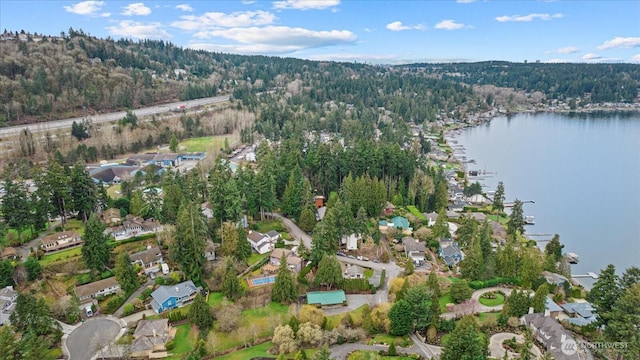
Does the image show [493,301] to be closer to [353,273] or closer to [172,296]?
[353,273]

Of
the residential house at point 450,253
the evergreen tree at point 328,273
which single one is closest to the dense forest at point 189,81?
the evergreen tree at point 328,273

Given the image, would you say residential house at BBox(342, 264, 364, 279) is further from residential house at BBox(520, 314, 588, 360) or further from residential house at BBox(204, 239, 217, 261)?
residential house at BBox(520, 314, 588, 360)

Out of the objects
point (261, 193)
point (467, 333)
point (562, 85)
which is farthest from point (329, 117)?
point (562, 85)

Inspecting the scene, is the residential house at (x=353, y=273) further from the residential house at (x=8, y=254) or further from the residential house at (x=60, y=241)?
the residential house at (x=8, y=254)

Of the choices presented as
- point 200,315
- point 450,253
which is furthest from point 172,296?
point 450,253

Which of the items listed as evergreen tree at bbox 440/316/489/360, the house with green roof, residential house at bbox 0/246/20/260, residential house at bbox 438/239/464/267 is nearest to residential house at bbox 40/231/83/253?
residential house at bbox 0/246/20/260
